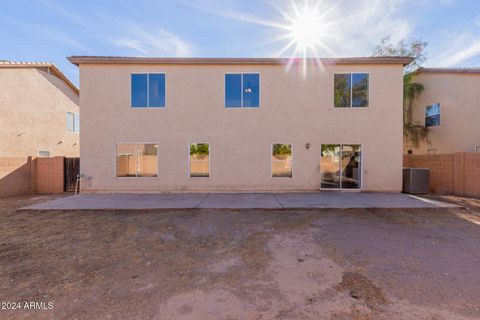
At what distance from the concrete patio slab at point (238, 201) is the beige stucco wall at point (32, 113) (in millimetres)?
7513

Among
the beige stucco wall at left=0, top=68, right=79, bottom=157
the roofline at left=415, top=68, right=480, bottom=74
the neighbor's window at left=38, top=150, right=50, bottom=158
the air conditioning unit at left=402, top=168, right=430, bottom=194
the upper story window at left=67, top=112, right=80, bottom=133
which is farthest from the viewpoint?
the upper story window at left=67, top=112, right=80, bottom=133

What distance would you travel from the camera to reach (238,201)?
8375 mm

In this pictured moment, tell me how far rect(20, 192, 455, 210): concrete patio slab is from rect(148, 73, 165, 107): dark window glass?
4271 millimetres

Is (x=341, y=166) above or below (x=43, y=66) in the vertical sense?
below

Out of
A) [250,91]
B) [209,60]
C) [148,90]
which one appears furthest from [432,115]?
[148,90]

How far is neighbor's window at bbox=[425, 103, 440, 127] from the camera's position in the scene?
14188 millimetres

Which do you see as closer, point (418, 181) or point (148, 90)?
point (418, 181)

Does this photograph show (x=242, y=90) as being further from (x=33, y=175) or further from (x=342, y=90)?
(x=33, y=175)

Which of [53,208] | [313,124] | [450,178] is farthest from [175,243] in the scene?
[450,178]

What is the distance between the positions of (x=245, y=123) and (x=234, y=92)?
1540 mm

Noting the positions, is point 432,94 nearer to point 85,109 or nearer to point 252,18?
point 252,18

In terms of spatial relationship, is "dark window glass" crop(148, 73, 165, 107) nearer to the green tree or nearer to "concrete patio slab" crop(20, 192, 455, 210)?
"concrete patio slab" crop(20, 192, 455, 210)

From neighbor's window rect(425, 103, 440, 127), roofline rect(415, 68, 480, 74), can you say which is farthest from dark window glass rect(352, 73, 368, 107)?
neighbor's window rect(425, 103, 440, 127)

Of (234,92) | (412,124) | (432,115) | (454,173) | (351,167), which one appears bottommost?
(454,173)
